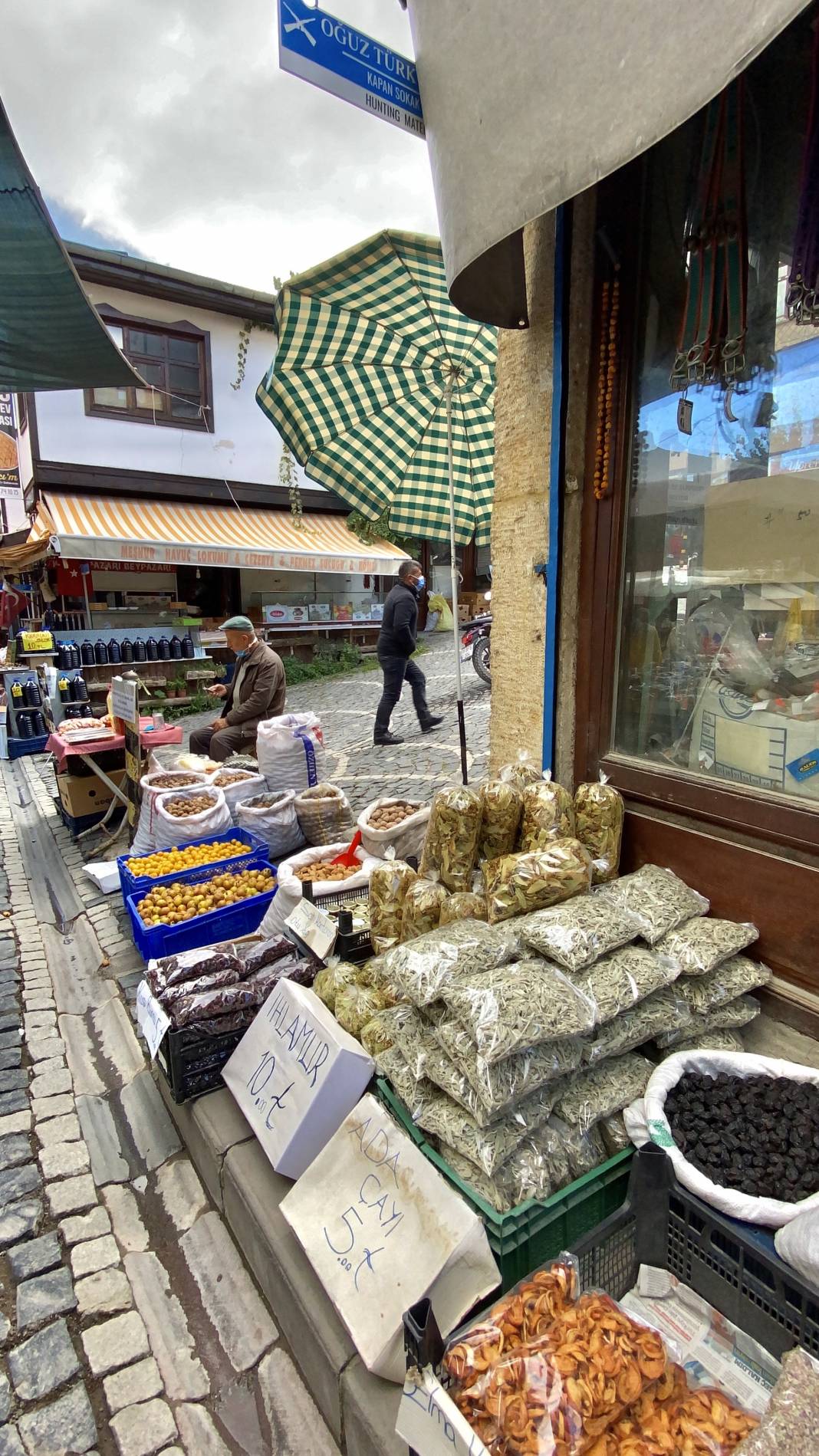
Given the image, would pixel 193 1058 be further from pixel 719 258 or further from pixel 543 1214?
pixel 719 258

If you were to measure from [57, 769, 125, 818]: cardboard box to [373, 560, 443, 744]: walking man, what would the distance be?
10.3 feet

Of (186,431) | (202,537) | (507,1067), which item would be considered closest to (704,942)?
(507,1067)

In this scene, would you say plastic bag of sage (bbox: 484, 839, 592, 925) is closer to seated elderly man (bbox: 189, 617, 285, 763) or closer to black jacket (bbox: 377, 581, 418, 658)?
seated elderly man (bbox: 189, 617, 285, 763)

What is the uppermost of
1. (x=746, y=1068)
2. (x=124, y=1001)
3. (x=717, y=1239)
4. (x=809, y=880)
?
(x=809, y=880)

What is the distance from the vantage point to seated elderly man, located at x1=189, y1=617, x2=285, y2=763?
5.97 metres

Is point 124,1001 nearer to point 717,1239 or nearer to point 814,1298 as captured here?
point 717,1239

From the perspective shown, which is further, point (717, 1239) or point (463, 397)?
point (463, 397)

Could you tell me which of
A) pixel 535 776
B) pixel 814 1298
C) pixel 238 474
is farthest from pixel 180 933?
pixel 238 474

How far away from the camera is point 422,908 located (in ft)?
8.28

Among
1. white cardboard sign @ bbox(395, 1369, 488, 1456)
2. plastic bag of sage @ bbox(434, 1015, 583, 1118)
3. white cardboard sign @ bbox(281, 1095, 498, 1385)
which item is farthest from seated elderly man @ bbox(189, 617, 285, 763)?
white cardboard sign @ bbox(395, 1369, 488, 1456)

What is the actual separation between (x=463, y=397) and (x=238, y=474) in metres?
11.4

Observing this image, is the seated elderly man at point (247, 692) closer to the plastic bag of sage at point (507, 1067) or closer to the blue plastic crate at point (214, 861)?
the blue plastic crate at point (214, 861)

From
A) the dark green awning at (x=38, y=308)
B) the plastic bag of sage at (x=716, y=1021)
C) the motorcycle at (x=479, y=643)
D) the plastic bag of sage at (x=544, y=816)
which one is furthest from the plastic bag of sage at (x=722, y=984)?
the motorcycle at (x=479, y=643)

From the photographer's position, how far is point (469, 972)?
6.33ft
